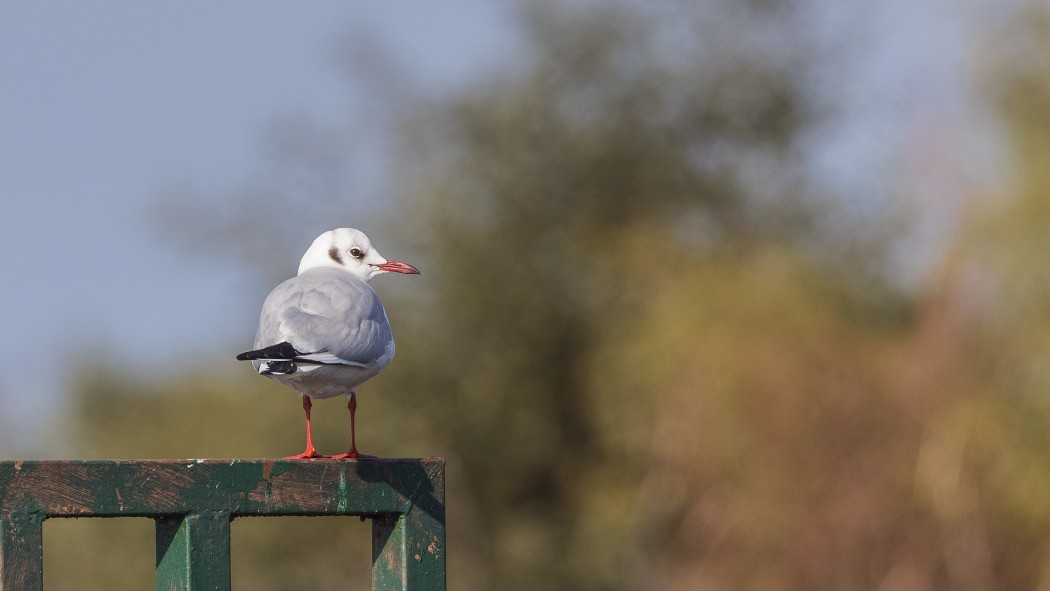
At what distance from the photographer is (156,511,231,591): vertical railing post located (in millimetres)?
2793

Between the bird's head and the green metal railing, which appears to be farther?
the bird's head

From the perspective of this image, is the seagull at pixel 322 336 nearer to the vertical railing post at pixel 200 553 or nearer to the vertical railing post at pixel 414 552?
the vertical railing post at pixel 414 552

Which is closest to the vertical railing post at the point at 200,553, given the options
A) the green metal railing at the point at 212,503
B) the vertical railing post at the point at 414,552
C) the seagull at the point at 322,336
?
the green metal railing at the point at 212,503

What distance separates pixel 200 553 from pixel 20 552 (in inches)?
12.7

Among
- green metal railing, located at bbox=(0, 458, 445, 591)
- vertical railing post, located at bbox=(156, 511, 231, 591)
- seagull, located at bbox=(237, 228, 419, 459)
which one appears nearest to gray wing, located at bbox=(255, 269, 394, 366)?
seagull, located at bbox=(237, 228, 419, 459)

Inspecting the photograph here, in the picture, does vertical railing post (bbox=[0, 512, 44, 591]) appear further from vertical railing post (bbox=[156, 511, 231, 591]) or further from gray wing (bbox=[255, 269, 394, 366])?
gray wing (bbox=[255, 269, 394, 366])

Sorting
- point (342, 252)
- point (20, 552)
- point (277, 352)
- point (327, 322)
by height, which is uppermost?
point (342, 252)

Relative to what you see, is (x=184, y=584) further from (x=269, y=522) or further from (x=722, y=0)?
(x=722, y=0)

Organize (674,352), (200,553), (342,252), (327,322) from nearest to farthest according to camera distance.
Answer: (200,553) → (327,322) → (342,252) → (674,352)

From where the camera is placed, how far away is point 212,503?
112 inches

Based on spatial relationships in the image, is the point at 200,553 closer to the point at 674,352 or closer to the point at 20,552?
the point at 20,552

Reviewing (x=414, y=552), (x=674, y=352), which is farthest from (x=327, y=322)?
(x=674, y=352)

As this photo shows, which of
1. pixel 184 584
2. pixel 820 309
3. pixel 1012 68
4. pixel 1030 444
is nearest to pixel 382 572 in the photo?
pixel 184 584

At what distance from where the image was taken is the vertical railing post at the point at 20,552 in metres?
2.64
